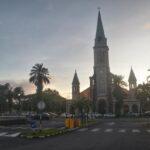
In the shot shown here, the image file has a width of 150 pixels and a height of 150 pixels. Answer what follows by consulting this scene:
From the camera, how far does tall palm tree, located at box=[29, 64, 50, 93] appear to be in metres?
87.4

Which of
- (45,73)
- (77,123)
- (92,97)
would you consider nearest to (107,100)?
(92,97)

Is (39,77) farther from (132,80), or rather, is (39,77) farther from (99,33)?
(132,80)

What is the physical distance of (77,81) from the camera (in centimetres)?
15000

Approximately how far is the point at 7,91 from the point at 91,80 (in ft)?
97.8

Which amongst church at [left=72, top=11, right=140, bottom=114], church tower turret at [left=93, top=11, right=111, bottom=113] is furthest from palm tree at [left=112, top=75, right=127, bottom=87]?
church tower turret at [left=93, top=11, right=111, bottom=113]

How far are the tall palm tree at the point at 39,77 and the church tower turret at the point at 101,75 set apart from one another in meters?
40.4

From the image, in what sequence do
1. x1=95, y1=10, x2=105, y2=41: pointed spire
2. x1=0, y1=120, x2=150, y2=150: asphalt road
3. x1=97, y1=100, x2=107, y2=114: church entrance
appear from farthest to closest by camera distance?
x1=95, y1=10, x2=105, y2=41: pointed spire
x1=97, y1=100, x2=107, y2=114: church entrance
x1=0, y1=120, x2=150, y2=150: asphalt road

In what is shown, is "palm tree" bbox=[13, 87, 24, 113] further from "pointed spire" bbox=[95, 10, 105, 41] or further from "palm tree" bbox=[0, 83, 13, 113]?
"pointed spire" bbox=[95, 10, 105, 41]

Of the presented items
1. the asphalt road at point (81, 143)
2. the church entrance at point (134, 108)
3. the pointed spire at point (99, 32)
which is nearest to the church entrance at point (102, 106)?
the church entrance at point (134, 108)

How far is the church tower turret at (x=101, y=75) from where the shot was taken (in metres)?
126

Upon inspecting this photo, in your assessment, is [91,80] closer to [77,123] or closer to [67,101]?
[67,101]

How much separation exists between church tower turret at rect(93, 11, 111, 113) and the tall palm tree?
40.4 metres

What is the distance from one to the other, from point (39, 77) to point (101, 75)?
43.0 meters

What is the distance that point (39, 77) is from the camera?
87.3m
